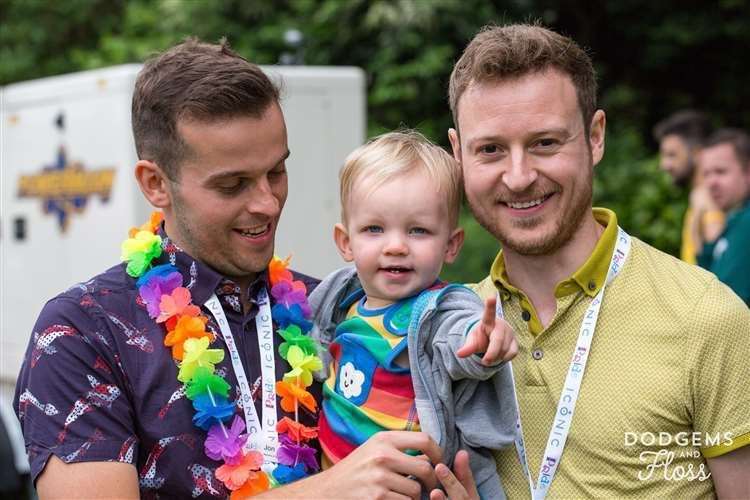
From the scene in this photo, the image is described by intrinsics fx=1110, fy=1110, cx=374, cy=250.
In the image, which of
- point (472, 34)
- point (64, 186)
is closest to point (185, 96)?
point (64, 186)

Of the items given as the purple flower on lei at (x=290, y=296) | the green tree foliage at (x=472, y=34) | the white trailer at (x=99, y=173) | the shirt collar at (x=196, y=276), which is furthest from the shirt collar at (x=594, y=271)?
the green tree foliage at (x=472, y=34)

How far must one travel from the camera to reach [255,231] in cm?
332

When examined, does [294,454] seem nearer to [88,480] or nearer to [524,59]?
[88,480]

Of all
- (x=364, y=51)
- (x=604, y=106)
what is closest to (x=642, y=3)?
(x=604, y=106)

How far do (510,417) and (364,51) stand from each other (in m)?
10.1

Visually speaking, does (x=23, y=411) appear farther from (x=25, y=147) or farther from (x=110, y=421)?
(x=25, y=147)

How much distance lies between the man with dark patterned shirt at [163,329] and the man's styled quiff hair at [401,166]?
0.22 meters

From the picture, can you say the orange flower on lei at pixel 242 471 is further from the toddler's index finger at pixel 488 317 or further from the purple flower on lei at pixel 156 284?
the toddler's index finger at pixel 488 317

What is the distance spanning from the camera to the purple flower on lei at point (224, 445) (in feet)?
10.1

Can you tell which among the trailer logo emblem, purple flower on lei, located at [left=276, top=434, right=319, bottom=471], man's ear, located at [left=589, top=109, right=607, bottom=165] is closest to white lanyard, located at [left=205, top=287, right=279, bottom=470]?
purple flower on lei, located at [left=276, top=434, right=319, bottom=471]

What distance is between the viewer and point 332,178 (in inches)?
336

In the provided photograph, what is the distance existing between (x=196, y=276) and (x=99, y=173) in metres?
5.37

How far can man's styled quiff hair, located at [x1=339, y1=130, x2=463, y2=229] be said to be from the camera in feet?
10.8

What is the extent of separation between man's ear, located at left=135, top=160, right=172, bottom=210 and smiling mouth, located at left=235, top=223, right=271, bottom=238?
0.81 feet
